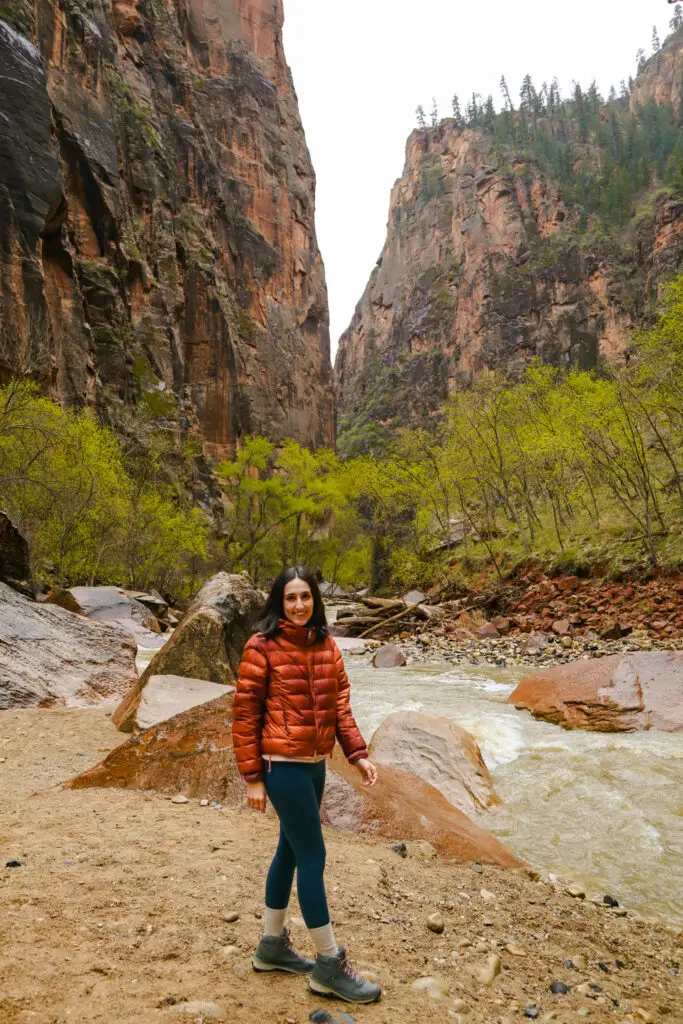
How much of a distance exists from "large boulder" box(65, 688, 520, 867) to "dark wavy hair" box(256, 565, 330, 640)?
2.48 metres

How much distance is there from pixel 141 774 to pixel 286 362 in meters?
76.2

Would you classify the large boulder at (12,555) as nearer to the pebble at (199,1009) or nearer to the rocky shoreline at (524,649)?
the rocky shoreline at (524,649)

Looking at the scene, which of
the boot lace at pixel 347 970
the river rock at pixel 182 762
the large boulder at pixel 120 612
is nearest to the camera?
the boot lace at pixel 347 970

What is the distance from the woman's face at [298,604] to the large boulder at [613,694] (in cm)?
677

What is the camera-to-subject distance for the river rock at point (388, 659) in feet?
52.8

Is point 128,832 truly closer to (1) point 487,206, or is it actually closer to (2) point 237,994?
(2) point 237,994

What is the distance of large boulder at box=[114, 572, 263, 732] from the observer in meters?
8.55

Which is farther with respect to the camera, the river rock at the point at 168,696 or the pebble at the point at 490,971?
the river rock at the point at 168,696

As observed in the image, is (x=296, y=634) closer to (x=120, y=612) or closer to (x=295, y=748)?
(x=295, y=748)

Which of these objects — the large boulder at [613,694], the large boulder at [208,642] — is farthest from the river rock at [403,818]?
the large boulder at [613,694]

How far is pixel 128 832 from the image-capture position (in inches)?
167

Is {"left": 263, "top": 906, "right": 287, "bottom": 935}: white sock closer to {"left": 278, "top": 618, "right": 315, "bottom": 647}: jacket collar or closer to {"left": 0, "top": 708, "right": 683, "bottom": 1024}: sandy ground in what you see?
{"left": 0, "top": 708, "right": 683, "bottom": 1024}: sandy ground

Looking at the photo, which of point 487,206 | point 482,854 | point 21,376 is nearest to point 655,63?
point 487,206

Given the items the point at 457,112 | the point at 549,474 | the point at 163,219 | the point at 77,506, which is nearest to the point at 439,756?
the point at 549,474
